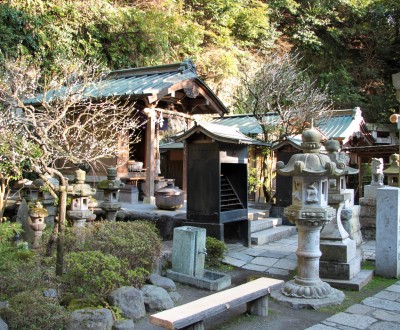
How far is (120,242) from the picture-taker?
664 cm

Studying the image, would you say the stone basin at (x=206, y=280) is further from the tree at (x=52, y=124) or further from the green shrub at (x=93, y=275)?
the tree at (x=52, y=124)

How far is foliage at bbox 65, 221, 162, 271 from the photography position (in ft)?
21.8

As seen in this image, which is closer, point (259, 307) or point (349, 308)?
point (259, 307)

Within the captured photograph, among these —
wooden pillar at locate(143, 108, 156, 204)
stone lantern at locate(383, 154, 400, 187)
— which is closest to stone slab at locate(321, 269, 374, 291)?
stone lantern at locate(383, 154, 400, 187)

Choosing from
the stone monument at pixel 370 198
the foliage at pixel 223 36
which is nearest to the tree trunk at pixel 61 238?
the stone monument at pixel 370 198

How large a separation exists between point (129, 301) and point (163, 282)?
47.8 inches

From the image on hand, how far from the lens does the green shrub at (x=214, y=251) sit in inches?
337

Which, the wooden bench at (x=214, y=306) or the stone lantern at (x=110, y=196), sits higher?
the stone lantern at (x=110, y=196)

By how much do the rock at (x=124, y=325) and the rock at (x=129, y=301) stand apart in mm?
336

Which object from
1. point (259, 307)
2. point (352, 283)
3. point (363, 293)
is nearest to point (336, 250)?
point (352, 283)

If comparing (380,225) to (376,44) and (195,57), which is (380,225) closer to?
(195,57)

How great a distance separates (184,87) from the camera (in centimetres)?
1425

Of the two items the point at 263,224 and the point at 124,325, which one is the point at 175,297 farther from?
the point at 263,224

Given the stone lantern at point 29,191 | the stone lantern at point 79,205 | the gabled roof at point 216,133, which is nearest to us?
the stone lantern at point 79,205
